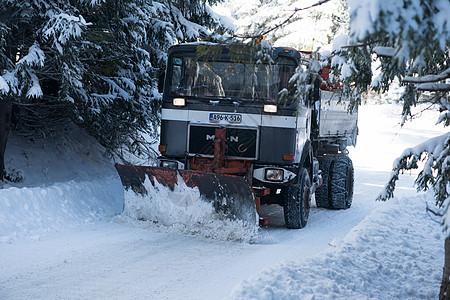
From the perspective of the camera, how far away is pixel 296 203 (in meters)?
8.10

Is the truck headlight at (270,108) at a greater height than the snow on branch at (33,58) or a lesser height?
lesser

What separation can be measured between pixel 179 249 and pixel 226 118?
7.32 feet

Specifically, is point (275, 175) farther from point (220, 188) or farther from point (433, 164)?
point (433, 164)

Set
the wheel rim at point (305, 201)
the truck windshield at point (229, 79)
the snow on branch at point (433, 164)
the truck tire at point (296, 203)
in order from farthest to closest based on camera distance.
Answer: the wheel rim at point (305, 201) → the truck tire at point (296, 203) → the truck windshield at point (229, 79) → the snow on branch at point (433, 164)

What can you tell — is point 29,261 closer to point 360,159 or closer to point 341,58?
point 341,58

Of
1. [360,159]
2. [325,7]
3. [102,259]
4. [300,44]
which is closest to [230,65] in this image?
[102,259]

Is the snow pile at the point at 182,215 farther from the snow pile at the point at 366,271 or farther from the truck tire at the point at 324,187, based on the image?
the truck tire at the point at 324,187

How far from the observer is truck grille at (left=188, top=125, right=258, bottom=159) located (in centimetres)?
796

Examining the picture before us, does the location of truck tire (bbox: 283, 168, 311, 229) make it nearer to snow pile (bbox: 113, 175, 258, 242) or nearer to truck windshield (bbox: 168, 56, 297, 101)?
snow pile (bbox: 113, 175, 258, 242)

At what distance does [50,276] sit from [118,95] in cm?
506

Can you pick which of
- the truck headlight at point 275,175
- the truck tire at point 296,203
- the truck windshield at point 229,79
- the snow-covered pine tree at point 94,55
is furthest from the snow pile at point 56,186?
the truck tire at point 296,203

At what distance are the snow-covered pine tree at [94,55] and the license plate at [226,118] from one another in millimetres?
2004

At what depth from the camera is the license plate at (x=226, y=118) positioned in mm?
7902

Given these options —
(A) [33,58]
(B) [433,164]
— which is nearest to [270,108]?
(B) [433,164]
